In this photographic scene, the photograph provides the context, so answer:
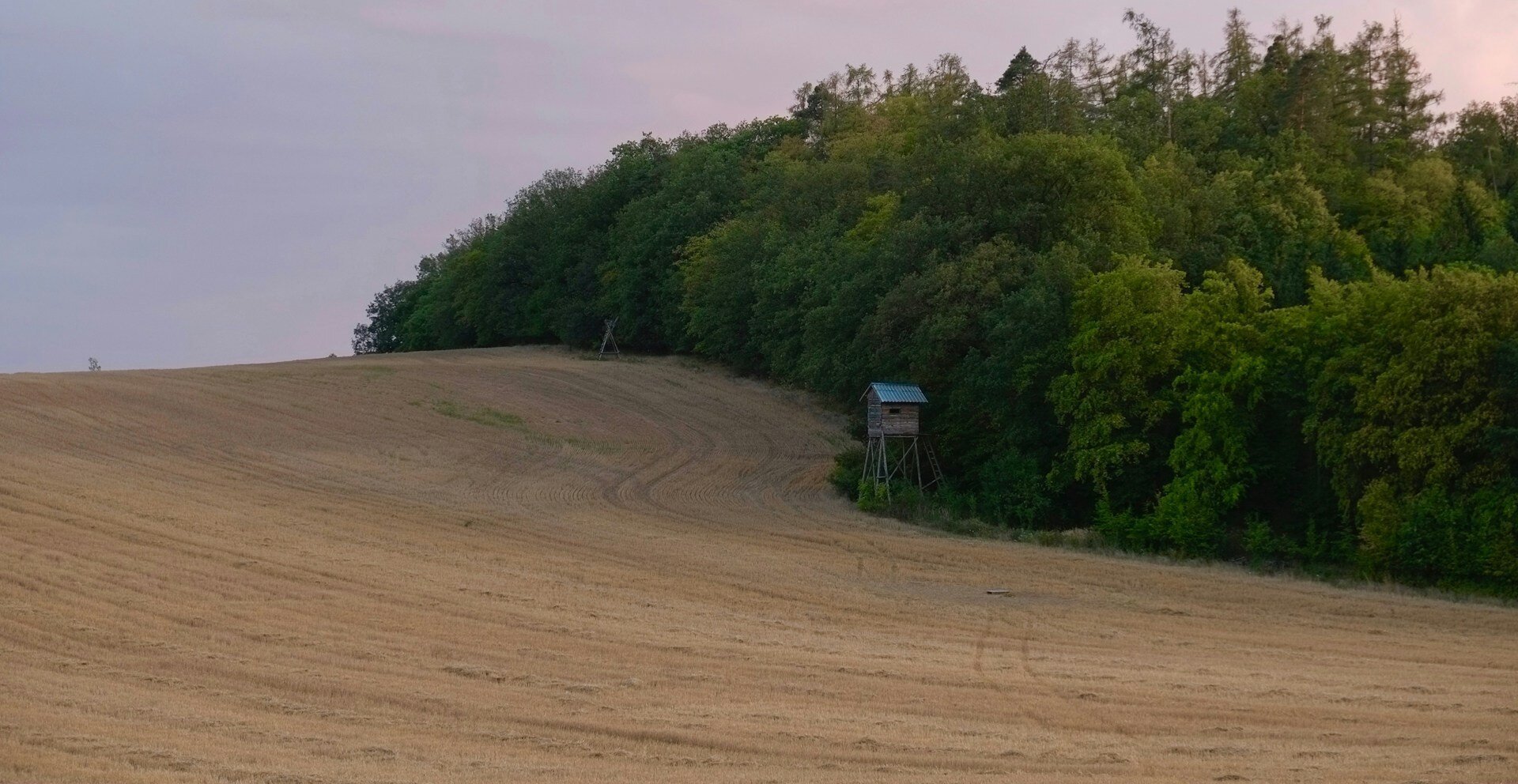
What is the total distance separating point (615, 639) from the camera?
920 inches

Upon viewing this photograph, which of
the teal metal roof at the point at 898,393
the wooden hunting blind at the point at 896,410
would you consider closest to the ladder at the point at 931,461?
the wooden hunting blind at the point at 896,410

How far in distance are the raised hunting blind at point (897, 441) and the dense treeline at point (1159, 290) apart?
2.48 ft

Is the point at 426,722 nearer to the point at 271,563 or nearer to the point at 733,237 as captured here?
the point at 271,563

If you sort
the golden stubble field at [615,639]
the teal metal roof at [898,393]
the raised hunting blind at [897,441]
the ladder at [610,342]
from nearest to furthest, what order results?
the golden stubble field at [615,639] < the teal metal roof at [898,393] < the raised hunting blind at [897,441] < the ladder at [610,342]

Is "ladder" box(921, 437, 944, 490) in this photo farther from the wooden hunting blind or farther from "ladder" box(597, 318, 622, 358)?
"ladder" box(597, 318, 622, 358)

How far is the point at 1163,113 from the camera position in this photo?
7119cm

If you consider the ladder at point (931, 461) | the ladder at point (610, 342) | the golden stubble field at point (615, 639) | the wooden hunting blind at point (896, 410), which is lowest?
the golden stubble field at point (615, 639)

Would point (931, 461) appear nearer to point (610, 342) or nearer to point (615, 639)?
point (615, 639)

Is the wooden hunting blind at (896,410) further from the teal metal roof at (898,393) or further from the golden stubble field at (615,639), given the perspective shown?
the golden stubble field at (615,639)

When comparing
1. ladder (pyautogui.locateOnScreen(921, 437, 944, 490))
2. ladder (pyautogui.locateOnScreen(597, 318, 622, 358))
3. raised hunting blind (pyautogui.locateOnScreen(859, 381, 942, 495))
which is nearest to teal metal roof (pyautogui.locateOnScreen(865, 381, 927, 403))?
raised hunting blind (pyautogui.locateOnScreen(859, 381, 942, 495))

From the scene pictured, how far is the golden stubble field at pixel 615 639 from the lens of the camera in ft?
51.5

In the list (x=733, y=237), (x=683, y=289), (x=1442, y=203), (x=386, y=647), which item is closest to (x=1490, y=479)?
(x=386, y=647)

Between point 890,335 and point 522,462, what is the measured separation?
1353 centimetres

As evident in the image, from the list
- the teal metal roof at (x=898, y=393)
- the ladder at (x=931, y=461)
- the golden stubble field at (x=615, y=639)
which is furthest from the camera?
the ladder at (x=931, y=461)
